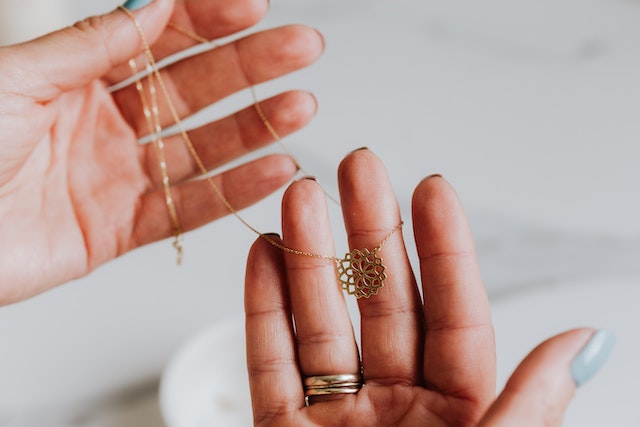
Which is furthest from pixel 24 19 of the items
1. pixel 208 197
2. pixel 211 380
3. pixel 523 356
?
pixel 523 356

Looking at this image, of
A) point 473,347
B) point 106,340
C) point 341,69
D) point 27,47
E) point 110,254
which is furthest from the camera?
point 341,69

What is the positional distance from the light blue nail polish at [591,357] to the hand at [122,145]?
40 centimetres

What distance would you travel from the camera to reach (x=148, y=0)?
813 millimetres

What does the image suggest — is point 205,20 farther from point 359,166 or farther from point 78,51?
point 359,166

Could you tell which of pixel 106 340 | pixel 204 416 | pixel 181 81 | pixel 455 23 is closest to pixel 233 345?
pixel 204 416

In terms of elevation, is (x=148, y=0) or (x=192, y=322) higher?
(x=148, y=0)

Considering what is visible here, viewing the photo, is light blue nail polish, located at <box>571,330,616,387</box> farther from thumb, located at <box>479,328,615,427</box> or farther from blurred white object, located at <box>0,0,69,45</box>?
blurred white object, located at <box>0,0,69,45</box>

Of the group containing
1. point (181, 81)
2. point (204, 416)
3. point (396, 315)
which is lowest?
point (204, 416)

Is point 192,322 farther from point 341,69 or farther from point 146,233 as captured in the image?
point 341,69

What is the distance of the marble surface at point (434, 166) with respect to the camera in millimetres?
1022

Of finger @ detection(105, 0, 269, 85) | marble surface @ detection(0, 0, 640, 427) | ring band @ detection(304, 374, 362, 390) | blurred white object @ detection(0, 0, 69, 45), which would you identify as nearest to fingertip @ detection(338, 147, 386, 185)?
ring band @ detection(304, 374, 362, 390)

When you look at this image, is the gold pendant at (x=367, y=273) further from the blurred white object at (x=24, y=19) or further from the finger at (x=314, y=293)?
the blurred white object at (x=24, y=19)

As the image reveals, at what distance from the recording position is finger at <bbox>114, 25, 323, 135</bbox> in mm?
866

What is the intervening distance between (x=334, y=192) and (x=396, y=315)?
0.45 metres
